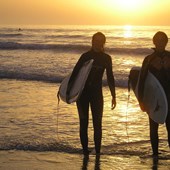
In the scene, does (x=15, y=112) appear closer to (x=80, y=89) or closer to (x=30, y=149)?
(x=30, y=149)

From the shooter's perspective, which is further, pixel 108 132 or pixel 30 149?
pixel 108 132

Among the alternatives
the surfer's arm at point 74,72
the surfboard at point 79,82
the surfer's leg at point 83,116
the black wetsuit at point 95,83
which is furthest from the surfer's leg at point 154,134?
the surfer's arm at point 74,72

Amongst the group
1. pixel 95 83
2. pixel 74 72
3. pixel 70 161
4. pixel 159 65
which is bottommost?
pixel 70 161

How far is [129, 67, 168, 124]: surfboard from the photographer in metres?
5.48

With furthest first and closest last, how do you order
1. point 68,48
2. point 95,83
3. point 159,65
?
point 68,48 → point 95,83 → point 159,65

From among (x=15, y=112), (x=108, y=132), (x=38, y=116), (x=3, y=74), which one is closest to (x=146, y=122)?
(x=108, y=132)

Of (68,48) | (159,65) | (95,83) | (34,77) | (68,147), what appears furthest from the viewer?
(68,48)

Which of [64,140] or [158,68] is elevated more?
[158,68]

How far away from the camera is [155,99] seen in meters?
5.66

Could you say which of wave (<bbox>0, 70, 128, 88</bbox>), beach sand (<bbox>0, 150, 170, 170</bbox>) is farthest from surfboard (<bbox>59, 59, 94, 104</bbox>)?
wave (<bbox>0, 70, 128, 88</bbox>)

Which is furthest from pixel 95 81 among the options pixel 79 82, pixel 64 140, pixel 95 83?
pixel 64 140

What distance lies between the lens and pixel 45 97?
11336 millimetres

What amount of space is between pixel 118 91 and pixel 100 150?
21.8ft

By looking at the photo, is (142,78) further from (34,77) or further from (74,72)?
(34,77)
